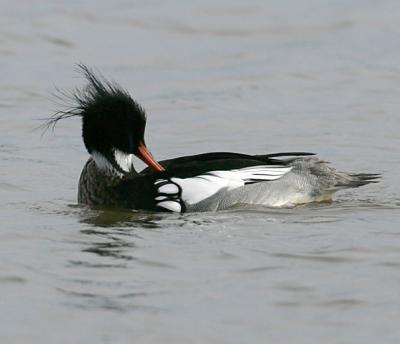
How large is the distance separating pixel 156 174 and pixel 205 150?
336cm

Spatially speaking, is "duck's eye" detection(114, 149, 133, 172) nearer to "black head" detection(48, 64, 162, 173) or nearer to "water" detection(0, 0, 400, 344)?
"black head" detection(48, 64, 162, 173)

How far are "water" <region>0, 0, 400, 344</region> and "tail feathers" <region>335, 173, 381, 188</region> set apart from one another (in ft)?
0.51

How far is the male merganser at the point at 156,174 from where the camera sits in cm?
1173

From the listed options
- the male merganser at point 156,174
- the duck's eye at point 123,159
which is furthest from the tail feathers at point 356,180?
the duck's eye at point 123,159

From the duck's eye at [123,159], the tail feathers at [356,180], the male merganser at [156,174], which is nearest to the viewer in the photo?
the male merganser at [156,174]

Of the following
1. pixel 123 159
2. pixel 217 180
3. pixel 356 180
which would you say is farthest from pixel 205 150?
pixel 217 180

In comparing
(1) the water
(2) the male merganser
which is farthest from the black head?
(1) the water

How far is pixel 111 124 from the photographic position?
11.9 metres

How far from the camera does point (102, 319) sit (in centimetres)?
849

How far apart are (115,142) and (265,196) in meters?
1.49

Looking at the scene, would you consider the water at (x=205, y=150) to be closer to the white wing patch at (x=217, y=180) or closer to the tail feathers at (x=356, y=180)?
the tail feathers at (x=356, y=180)

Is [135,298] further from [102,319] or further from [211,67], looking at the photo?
[211,67]

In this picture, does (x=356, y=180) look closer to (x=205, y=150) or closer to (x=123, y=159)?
(x=123, y=159)

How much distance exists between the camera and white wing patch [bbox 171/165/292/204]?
38.5 ft
